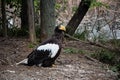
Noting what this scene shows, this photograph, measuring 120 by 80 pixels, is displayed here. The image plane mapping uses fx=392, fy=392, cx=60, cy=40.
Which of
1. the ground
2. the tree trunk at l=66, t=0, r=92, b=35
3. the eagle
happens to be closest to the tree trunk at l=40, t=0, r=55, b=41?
the ground

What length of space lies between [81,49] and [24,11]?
274 centimetres

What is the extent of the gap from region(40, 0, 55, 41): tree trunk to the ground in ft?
2.02

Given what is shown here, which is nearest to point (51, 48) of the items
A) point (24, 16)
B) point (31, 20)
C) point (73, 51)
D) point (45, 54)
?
point (45, 54)

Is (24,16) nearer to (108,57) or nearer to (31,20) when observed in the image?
(31,20)

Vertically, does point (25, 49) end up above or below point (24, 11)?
below

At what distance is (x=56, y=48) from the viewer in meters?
8.11

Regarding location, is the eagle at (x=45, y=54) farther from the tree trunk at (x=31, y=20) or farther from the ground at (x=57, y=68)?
the tree trunk at (x=31, y=20)

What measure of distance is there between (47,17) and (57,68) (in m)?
2.49

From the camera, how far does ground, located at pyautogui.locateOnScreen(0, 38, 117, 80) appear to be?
7.48 meters

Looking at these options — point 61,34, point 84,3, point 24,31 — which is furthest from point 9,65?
point 84,3

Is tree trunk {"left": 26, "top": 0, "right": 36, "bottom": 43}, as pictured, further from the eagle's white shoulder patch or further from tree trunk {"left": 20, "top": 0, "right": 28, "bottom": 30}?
the eagle's white shoulder patch

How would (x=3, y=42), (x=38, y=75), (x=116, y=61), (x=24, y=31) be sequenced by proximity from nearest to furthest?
(x=38, y=75), (x=116, y=61), (x=3, y=42), (x=24, y=31)

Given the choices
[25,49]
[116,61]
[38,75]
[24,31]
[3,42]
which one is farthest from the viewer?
[24,31]

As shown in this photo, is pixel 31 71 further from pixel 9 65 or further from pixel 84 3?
pixel 84 3
